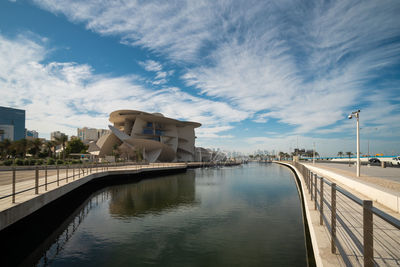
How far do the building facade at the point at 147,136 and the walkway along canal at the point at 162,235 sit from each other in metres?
42.6

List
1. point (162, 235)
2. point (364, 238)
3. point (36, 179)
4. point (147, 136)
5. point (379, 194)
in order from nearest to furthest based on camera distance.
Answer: point (364, 238) < point (379, 194) < point (162, 235) < point (36, 179) < point (147, 136)

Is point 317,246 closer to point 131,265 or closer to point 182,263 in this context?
point 182,263

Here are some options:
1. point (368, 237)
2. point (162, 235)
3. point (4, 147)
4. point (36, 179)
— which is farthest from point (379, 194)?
point (4, 147)

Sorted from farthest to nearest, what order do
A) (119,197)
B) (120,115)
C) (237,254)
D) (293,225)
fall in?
1. (120,115)
2. (119,197)
3. (293,225)
4. (237,254)

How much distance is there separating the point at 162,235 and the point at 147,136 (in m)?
60.5

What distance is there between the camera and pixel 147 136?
6856 cm

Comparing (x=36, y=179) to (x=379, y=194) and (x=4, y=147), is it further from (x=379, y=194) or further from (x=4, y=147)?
(x=4, y=147)

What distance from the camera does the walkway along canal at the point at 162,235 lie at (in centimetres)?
759

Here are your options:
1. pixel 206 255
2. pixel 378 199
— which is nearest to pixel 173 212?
pixel 206 255

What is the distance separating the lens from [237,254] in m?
7.77

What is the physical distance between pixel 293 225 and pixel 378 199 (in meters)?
3.73

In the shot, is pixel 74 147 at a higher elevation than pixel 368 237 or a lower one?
lower

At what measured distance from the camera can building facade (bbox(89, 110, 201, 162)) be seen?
5880 cm

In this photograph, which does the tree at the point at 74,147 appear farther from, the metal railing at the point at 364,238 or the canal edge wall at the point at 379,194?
the metal railing at the point at 364,238
